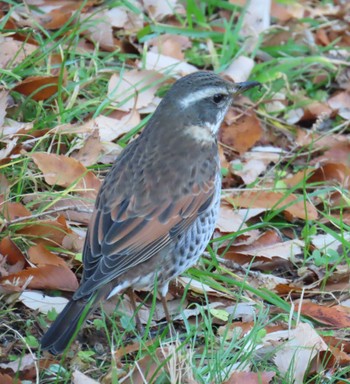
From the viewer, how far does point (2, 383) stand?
4.76m

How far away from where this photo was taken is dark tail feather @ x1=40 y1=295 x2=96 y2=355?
4.91 m

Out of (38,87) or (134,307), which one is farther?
(38,87)

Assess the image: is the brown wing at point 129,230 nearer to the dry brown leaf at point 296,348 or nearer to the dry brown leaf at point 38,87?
the dry brown leaf at point 296,348

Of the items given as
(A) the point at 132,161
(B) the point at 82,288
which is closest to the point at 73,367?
(B) the point at 82,288

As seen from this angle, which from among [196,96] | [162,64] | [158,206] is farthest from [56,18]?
[158,206]

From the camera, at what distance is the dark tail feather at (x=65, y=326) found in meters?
4.91

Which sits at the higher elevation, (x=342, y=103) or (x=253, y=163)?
(x=253, y=163)

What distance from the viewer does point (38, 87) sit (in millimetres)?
7055

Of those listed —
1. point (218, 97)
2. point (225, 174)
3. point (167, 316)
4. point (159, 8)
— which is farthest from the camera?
point (159, 8)

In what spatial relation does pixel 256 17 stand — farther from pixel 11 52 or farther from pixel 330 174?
pixel 11 52

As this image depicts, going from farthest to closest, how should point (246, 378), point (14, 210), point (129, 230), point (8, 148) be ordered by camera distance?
point (8, 148), point (14, 210), point (129, 230), point (246, 378)

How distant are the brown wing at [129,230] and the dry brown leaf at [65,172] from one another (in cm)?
85

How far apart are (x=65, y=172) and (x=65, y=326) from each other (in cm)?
168

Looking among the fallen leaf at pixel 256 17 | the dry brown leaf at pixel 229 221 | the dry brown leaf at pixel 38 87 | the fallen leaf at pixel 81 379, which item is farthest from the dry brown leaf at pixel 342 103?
the fallen leaf at pixel 81 379
